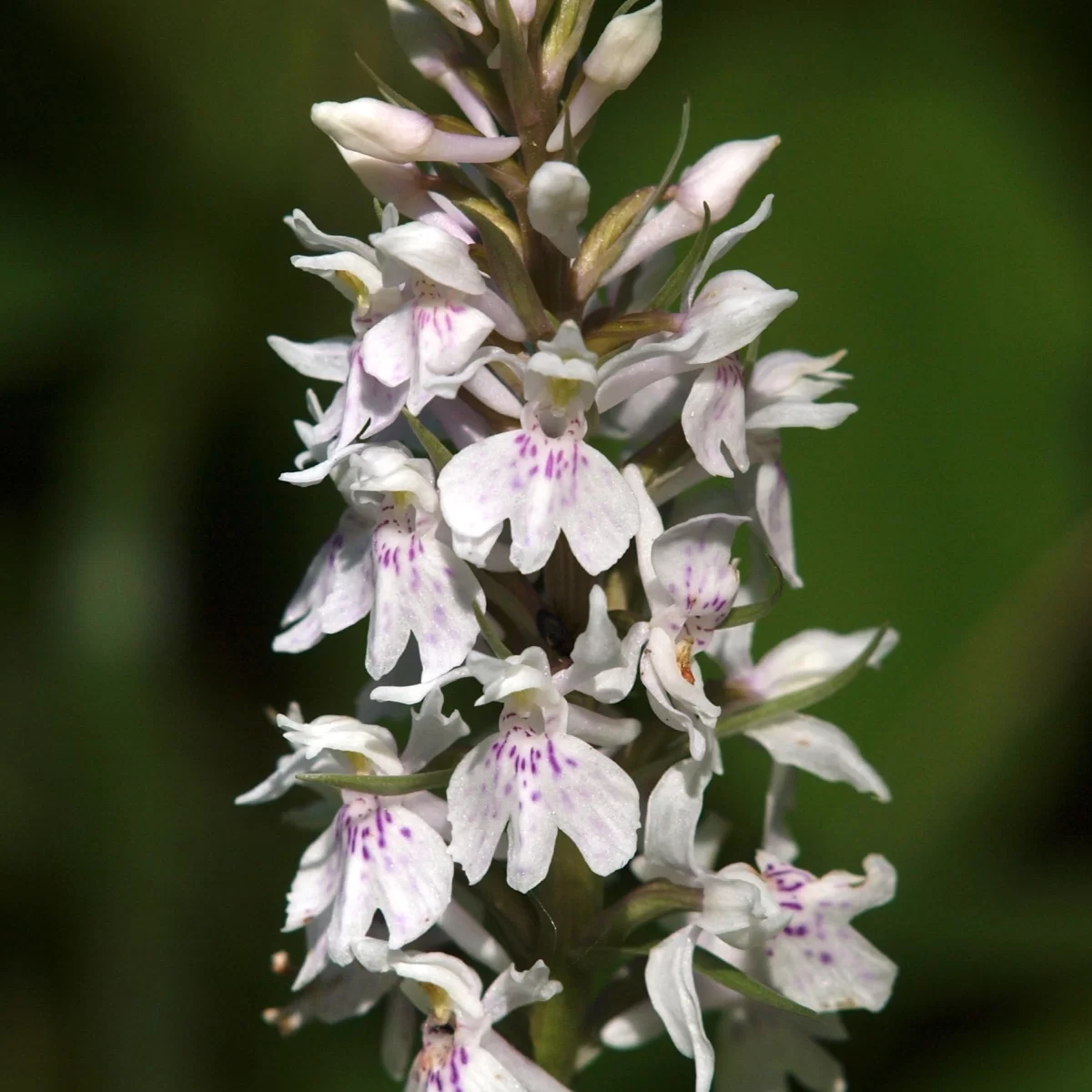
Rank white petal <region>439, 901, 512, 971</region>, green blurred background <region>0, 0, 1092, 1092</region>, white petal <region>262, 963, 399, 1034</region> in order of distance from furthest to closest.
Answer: green blurred background <region>0, 0, 1092, 1092</region>
white petal <region>262, 963, 399, 1034</region>
white petal <region>439, 901, 512, 971</region>

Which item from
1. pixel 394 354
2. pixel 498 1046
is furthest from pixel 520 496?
pixel 498 1046

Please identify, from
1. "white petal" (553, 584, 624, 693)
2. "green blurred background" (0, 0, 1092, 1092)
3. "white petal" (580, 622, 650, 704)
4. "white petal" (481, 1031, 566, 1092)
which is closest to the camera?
"white petal" (553, 584, 624, 693)

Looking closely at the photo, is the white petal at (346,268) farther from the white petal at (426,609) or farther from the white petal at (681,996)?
the white petal at (681,996)

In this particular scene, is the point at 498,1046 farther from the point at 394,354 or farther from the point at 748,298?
the point at 748,298

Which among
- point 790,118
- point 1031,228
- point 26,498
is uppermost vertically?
point 790,118

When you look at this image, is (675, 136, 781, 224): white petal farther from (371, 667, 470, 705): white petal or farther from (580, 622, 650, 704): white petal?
(371, 667, 470, 705): white petal

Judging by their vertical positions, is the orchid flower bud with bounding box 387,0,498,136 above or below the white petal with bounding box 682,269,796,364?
above

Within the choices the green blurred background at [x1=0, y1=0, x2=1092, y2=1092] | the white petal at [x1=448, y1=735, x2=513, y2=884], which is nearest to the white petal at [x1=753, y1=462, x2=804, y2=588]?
the white petal at [x1=448, y1=735, x2=513, y2=884]
